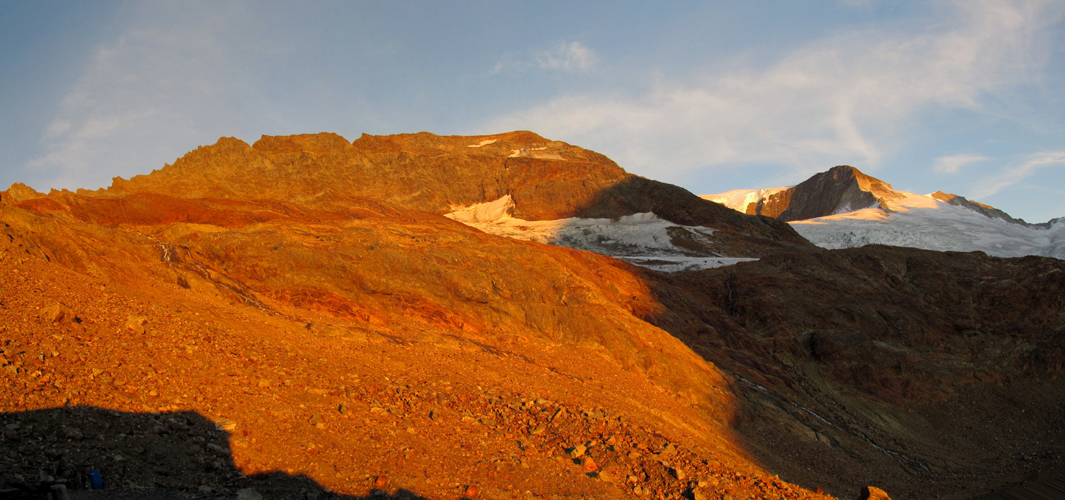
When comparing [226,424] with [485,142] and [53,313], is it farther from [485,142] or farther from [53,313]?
[485,142]

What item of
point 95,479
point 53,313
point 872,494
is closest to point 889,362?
point 872,494

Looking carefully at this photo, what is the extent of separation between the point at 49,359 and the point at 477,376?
649 cm

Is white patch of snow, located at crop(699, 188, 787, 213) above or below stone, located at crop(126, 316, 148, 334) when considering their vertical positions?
above

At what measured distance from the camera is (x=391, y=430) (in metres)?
8.66

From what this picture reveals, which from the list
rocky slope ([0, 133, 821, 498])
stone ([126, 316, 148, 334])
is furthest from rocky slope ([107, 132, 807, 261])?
stone ([126, 316, 148, 334])

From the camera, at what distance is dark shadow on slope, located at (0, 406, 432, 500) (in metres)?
5.68

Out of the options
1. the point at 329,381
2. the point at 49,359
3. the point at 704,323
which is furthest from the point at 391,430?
the point at 704,323

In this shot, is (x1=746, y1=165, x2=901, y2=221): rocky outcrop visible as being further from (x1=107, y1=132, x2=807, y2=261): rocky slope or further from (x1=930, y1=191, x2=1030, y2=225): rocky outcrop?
(x1=107, y1=132, x2=807, y2=261): rocky slope

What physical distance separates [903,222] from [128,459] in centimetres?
8023

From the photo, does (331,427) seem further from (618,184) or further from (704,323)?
(618,184)

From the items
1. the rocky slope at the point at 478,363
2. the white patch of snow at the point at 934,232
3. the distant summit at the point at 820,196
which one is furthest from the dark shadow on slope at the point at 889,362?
the distant summit at the point at 820,196

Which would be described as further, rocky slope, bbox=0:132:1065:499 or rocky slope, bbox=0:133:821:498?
rocky slope, bbox=0:132:1065:499

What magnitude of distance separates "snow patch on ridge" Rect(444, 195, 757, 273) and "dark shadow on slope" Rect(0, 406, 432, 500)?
34181mm

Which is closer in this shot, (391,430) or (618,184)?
(391,430)
